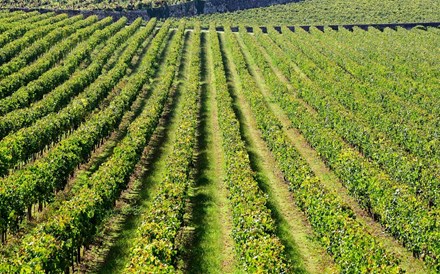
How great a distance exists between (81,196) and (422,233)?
58.1ft

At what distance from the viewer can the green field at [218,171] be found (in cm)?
2294

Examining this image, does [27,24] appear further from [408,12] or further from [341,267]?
[408,12]

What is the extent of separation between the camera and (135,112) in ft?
157

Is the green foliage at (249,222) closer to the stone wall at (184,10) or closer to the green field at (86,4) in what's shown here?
the stone wall at (184,10)

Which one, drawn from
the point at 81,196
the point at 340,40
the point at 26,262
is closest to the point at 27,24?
the point at 340,40

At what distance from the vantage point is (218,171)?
1401 inches

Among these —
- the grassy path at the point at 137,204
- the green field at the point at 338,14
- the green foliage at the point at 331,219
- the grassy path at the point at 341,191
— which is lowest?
the grassy path at the point at 341,191

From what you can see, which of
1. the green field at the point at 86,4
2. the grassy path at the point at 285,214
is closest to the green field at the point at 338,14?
the green field at the point at 86,4

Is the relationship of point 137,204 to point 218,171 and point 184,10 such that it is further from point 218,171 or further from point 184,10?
point 184,10

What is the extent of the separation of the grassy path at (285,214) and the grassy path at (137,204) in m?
7.05

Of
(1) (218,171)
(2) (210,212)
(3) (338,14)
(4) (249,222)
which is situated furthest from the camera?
(3) (338,14)

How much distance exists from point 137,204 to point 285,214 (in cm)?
917

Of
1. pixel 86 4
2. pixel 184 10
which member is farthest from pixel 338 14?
pixel 86 4

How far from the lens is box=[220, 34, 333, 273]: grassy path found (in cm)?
2503
